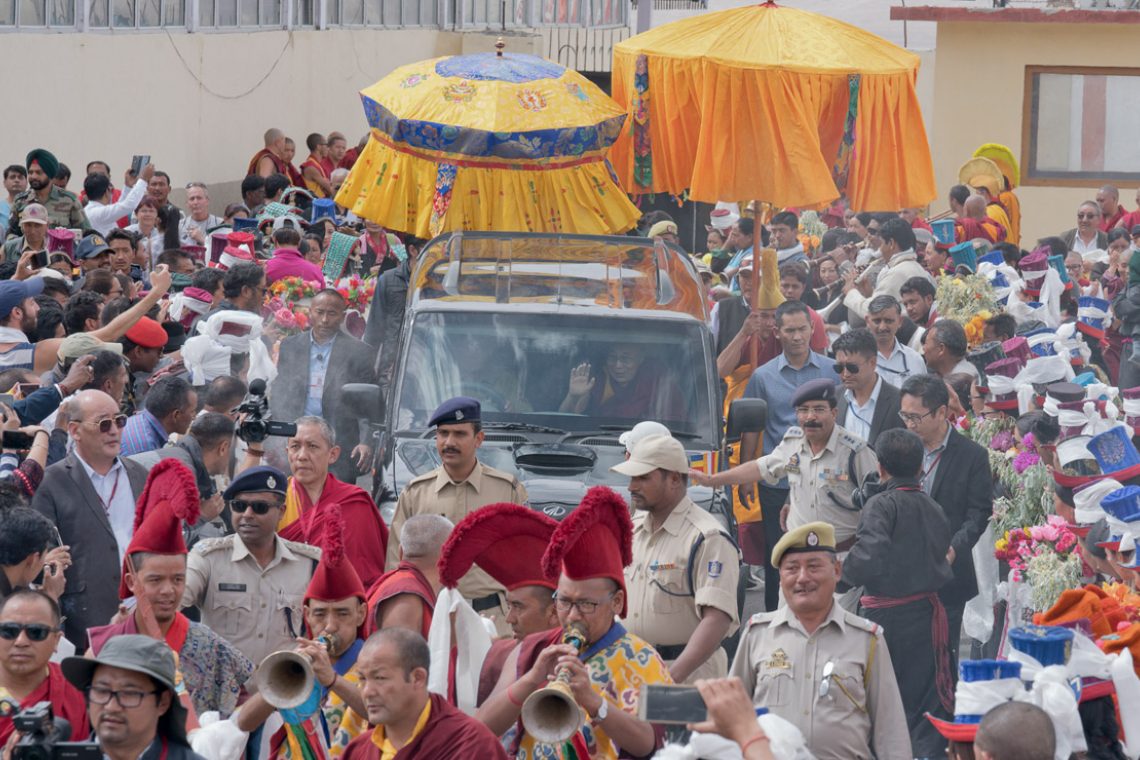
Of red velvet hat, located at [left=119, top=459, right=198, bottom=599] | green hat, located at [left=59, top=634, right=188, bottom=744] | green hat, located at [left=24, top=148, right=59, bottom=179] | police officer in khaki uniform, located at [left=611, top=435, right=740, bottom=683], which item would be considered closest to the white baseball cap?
→ police officer in khaki uniform, located at [left=611, top=435, right=740, bottom=683]

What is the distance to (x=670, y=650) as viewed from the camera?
7.68 m

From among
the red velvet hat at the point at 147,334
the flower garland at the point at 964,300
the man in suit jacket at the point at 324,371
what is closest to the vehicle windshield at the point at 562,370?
the man in suit jacket at the point at 324,371

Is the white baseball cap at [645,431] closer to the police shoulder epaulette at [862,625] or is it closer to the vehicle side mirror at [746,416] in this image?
the vehicle side mirror at [746,416]

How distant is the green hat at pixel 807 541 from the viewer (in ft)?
21.9

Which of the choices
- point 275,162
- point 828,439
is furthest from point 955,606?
point 275,162

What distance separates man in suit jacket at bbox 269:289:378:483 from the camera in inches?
451

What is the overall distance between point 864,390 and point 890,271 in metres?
3.09

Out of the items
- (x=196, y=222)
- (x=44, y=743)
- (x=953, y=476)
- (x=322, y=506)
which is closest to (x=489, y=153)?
(x=953, y=476)

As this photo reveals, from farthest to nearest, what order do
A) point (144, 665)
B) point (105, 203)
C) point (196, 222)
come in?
1. point (196, 222)
2. point (105, 203)
3. point (144, 665)

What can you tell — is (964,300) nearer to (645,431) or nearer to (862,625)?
(645,431)

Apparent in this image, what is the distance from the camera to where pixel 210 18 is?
79.0 ft

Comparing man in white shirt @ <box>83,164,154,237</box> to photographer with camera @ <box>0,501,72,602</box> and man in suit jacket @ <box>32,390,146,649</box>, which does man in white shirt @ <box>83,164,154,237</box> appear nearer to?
man in suit jacket @ <box>32,390,146,649</box>

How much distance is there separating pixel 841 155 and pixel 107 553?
617 centimetres

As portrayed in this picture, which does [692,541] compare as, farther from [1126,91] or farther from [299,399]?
[1126,91]
